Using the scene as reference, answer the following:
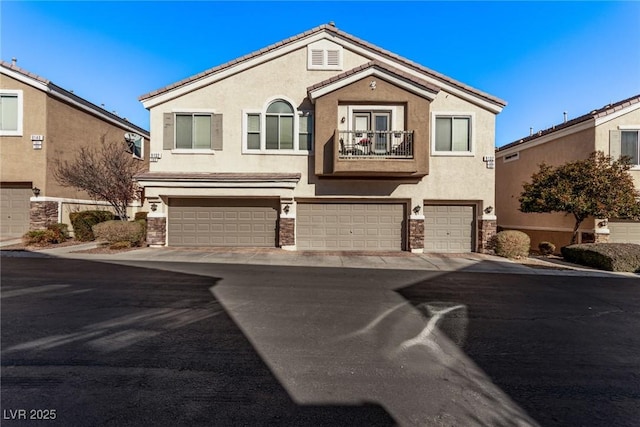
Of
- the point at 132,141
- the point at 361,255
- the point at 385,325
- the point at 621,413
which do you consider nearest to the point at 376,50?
the point at 361,255

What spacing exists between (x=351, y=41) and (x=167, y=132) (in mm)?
9775

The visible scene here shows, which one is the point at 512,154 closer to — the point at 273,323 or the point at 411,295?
the point at 411,295

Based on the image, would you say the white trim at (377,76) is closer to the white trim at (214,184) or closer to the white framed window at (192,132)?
the white trim at (214,184)

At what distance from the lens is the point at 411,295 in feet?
23.4

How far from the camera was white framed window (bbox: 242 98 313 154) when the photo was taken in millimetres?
14359

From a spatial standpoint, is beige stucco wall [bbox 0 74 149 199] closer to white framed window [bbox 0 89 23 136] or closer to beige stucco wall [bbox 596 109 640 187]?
white framed window [bbox 0 89 23 136]

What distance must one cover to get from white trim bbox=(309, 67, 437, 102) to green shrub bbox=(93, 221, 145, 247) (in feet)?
32.9

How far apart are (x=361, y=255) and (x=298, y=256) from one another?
8.94 feet

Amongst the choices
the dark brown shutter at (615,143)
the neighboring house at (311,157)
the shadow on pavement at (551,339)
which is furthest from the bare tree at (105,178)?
the dark brown shutter at (615,143)

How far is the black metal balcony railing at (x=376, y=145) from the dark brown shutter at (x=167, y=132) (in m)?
7.89

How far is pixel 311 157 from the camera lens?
47.1 feet

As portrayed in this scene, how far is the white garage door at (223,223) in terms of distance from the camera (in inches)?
581

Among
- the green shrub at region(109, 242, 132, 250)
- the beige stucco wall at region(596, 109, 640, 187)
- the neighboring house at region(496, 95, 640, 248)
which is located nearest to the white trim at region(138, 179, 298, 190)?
the green shrub at region(109, 242, 132, 250)

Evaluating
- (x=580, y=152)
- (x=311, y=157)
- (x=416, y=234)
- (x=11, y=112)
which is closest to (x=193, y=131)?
(x=311, y=157)
